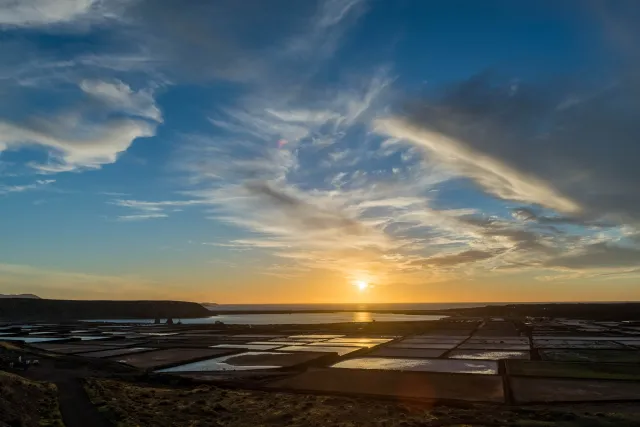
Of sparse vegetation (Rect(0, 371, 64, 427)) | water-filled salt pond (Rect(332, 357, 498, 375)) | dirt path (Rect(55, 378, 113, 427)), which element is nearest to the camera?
sparse vegetation (Rect(0, 371, 64, 427))

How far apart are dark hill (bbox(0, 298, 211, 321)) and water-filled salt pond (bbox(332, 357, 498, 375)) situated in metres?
120

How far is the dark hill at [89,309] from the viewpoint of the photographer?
132 meters

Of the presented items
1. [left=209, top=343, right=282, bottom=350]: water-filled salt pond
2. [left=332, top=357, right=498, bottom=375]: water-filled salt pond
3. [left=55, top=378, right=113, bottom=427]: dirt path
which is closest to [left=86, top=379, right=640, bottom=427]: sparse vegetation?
[left=55, top=378, right=113, bottom=427]: dirt path

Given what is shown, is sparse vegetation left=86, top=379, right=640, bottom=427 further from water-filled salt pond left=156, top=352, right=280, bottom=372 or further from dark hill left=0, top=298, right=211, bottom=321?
dark hill left=0, top=298, right=211, bottom=321

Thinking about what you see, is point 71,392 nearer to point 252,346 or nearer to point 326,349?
point 326,349

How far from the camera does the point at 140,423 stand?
63.4ft

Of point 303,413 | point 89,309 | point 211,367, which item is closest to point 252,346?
point 211,367

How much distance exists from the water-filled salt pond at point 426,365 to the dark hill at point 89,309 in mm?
120429

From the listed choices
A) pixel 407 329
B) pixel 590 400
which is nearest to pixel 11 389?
pixel 590 400

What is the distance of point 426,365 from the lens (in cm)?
3744

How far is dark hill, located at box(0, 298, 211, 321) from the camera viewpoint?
432 feet

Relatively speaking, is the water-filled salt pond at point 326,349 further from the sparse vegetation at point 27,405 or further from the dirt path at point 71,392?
the sparse vegetation at point 27,405

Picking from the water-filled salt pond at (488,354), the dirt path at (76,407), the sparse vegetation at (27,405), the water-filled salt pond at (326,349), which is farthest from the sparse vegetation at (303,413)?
the water-filled salt pond at (326,349)

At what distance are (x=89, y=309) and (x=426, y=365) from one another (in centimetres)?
13110
